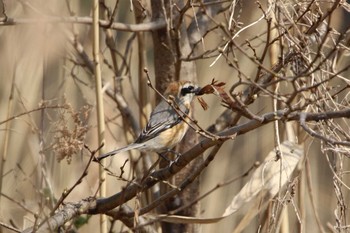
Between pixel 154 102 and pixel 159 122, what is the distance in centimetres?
30

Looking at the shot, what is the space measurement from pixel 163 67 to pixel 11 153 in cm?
102

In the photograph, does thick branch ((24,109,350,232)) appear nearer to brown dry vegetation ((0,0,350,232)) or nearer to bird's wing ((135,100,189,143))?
brown dry vegetation ((0,0,350,232))

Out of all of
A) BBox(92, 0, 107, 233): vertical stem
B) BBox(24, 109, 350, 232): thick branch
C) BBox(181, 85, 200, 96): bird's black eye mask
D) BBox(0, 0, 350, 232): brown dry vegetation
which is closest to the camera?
BBox(24, 109, 350, 232): thick branch

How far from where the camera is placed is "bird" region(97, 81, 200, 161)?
2.89 metres

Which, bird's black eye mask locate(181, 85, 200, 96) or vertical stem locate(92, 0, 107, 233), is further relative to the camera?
bird's black eye mask locate(181, 85, 200, 96)

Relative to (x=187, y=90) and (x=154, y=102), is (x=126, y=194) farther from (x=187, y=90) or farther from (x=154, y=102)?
(x=154, y=102)

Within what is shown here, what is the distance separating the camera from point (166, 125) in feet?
10.5

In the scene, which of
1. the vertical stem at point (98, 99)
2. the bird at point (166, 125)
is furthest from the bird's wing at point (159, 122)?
the vertical stem at point (98, 99)

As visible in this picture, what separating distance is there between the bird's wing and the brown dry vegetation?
63 millimetres

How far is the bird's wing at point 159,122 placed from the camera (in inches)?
116

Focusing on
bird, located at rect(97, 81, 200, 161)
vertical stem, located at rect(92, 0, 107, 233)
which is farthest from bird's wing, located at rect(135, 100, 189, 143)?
vertical stem, located at rect(92, 0, 107, 233)

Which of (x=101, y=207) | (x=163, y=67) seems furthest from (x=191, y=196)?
(x=101, y=207)

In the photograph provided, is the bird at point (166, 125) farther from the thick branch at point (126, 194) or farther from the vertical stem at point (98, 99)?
the thick branch at point (126, 194)

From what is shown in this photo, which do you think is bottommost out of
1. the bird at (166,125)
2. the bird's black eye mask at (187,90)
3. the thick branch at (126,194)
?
the thick branch at (126,194)
